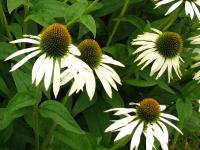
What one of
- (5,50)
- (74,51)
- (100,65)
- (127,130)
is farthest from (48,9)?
(127,130)

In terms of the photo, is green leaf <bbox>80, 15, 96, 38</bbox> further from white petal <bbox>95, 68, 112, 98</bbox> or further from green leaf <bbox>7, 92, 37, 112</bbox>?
green leaf <bbox>7, 92, 37, 112</bbox>

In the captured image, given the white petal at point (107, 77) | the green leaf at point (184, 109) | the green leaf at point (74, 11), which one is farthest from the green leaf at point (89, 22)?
the green leaf at point (184, 109)

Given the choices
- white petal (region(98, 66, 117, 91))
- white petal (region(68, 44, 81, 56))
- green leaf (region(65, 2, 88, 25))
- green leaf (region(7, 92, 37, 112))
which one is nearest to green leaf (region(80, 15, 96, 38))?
green leaf (region(65, 2, 88, 25))

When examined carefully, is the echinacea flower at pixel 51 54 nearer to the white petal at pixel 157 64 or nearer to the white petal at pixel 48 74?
the white petal at pixel 48 74

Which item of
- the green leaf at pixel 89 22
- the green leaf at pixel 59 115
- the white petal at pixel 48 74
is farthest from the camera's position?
the green leaf at pixel 89 22

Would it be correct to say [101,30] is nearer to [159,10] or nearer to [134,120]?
[159,10]

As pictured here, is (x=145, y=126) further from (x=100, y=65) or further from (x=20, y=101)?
(x=20, y=101)
